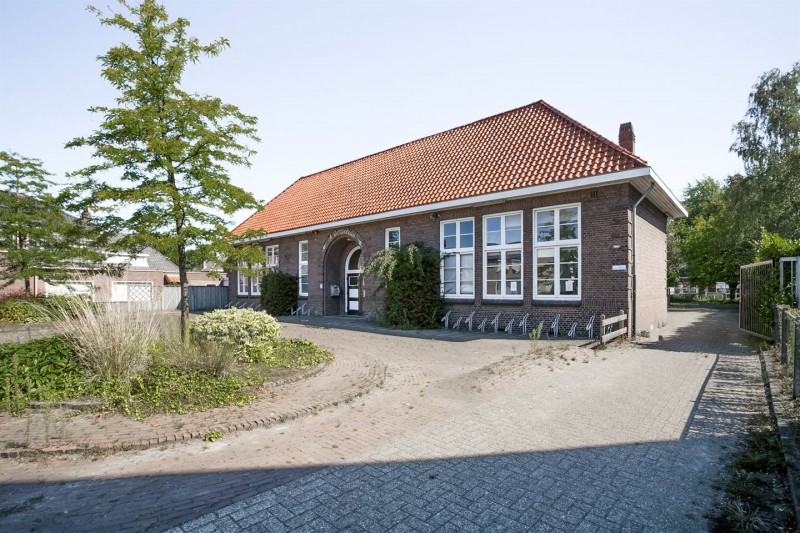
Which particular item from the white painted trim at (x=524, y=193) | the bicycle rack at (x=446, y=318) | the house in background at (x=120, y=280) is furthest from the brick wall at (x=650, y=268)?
the house in background at (x=120, y=280)

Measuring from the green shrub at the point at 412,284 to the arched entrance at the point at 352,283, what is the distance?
5198mm

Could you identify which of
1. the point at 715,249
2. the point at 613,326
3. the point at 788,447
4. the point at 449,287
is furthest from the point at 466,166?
the point at 715,249

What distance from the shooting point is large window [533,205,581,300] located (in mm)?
12875

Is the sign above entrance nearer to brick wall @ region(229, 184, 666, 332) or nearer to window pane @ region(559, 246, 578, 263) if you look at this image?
brick wall @ region(229, 184, 666, 332)

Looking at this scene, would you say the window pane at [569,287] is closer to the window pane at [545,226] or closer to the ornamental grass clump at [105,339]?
the window pane at [545,226]

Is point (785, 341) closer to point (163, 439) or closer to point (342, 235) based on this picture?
point (163, 439)

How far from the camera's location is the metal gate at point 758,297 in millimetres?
11637

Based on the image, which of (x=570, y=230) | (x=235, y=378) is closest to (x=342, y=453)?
(x=235, y=378)

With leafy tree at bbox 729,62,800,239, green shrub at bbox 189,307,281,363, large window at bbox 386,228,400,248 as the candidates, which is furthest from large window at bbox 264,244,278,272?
leafy tree at bbox 729,62,800,239

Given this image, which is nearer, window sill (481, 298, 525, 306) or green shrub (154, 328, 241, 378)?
green shrub (154, 328, 241, 378)

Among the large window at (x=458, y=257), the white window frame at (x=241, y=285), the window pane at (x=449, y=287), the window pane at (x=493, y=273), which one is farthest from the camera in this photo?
the white window frame at (x=241, y=285)

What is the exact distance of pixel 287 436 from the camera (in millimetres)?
5086

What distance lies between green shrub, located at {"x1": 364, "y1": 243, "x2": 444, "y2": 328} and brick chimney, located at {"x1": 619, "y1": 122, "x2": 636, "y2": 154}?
24.4 feet

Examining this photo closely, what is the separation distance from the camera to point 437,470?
13.5 ft
